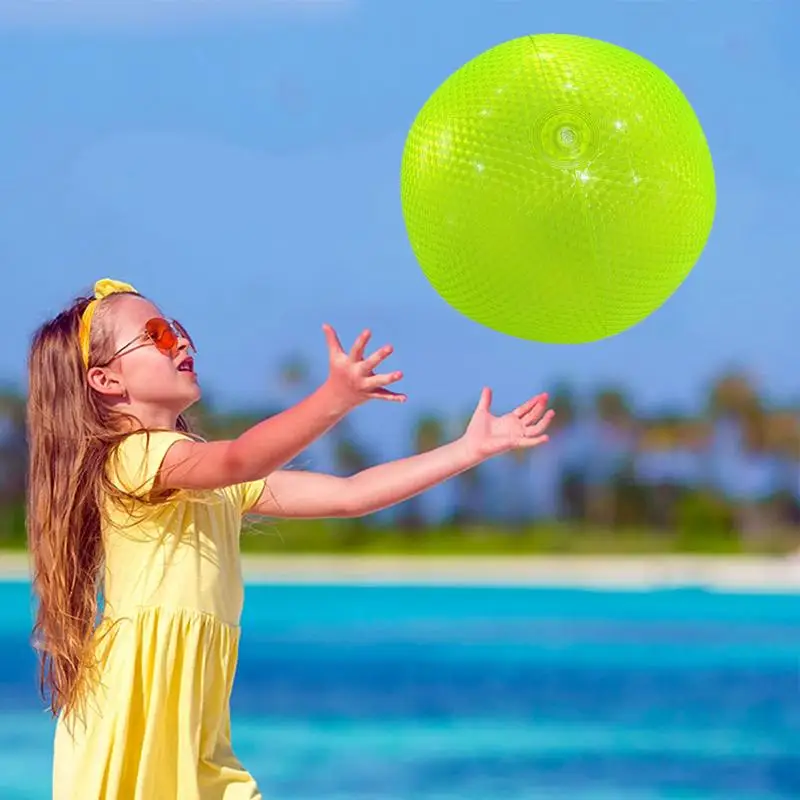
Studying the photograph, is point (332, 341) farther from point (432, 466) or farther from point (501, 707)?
point (501, 707)

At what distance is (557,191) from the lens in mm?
2656

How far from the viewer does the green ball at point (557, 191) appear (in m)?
2.66

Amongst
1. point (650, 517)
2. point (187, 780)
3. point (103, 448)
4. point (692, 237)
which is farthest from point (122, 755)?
point (650, 517)

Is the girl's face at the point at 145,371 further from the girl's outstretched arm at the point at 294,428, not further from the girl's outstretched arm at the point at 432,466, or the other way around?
the girl's outstretched arm at the point at 432,466

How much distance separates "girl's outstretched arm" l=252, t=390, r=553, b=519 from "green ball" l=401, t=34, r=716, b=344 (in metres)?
0.25

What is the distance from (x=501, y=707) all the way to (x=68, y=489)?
207 inches

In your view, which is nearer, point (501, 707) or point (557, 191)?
point (557, 191)

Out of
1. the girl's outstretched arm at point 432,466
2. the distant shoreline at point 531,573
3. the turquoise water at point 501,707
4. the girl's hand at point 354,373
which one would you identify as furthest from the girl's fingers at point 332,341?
the distant shoreline at point 531,573

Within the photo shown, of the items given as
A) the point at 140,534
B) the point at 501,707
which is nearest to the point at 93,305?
the point at 140,534

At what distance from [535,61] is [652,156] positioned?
278 mm

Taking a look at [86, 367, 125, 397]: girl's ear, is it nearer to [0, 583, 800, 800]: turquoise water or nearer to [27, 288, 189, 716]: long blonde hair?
[27, 288, 189, 716]: long blonde hair

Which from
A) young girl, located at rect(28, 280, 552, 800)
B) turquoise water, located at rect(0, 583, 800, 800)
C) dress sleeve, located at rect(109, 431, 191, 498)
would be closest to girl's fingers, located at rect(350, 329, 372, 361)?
young girl, located at rect(28, 280, 552, 800)

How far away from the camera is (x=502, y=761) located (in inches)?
239

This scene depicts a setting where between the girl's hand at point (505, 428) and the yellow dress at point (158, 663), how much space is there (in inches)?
18.2
